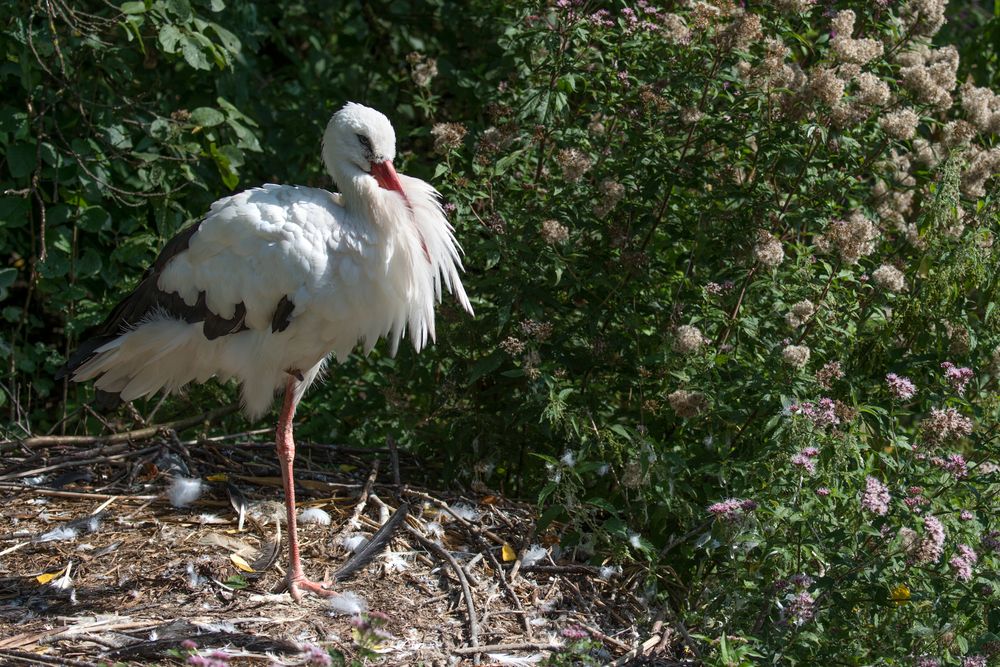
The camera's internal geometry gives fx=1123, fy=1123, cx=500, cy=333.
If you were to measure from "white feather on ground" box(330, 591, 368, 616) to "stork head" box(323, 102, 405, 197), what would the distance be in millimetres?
1404

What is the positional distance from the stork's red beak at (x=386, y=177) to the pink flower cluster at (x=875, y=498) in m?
1.83

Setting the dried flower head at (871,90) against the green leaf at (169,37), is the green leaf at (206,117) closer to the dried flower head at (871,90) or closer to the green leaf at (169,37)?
the green leaf at (169,37)

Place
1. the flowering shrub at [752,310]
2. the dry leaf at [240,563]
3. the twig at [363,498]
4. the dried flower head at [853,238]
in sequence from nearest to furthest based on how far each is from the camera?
1. the flowering shrub at [752,310]
2. the dried flower head at [853,238]
3. the dry leaf at [240,563]
4. the twig at [363,498]

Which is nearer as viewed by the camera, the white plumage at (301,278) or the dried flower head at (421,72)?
the white plumage at (301,278)

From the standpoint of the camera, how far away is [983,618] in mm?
3494

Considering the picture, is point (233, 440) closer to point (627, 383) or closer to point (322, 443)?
point (322, 443)

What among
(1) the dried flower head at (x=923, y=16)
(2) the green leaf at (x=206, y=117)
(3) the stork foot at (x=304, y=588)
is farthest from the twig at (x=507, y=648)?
(2) the green leaf at (x=206, y=117)

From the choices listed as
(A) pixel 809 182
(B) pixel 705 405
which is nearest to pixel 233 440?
(B) pixel 705 405

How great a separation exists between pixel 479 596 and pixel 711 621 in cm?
81

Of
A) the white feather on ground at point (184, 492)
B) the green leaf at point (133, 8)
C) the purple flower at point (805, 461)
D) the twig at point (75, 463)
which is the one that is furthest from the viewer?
the green leaf at point (133, 8)

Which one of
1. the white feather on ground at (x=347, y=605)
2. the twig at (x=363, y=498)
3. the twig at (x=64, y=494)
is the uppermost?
the twig at (x=363, y=498)

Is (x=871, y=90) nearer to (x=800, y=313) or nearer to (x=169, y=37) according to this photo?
(x=800, y=313)

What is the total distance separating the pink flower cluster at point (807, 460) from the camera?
3.10 meters

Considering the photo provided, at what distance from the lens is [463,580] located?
3.89 metres
